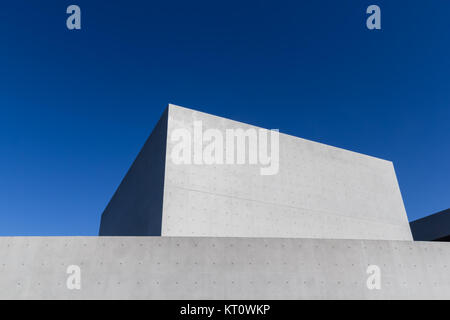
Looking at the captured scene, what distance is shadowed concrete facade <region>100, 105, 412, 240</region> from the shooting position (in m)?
9.86

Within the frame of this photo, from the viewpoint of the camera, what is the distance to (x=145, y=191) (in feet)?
38.2

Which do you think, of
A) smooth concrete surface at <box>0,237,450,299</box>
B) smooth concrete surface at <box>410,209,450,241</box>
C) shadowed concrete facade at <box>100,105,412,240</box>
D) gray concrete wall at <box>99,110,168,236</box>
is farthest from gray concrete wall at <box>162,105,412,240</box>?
smooth concrete surface at <box>410,209,450,241</box>

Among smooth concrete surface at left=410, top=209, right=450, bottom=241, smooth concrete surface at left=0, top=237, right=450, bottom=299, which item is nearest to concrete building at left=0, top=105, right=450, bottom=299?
smooth concrete surface at left=0, top=237, right=450, bottom=299

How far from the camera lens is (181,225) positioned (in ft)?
30.6

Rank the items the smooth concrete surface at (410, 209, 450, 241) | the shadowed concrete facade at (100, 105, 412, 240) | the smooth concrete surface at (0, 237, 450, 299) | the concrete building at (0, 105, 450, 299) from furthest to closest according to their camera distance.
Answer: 1. the smooth concrete surface at (410, 209, 450, 241)
2. the shadowed concrete facade at (100, 105, 412, 240)
3. the concrete building at (0, 105, 450, 299)
4. the smooth concrete surface at (0, 237, 450, 299)

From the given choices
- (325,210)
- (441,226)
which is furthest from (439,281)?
(441,226)

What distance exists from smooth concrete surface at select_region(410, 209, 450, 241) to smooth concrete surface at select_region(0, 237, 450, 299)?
15756 mm

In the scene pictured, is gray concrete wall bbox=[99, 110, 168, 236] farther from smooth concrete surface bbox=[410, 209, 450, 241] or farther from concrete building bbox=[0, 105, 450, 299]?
smooth concrete surface bbox=[410, 209, 450, 241]

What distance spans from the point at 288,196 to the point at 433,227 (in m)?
13.8

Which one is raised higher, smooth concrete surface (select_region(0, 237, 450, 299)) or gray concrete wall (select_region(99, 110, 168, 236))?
gray concrete wall (select_region(99, 110, 168, 236))

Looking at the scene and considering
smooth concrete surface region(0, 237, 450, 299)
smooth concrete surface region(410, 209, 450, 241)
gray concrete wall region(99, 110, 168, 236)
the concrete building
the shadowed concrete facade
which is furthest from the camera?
smooth concrete surface region(410, 209, 450, 241)

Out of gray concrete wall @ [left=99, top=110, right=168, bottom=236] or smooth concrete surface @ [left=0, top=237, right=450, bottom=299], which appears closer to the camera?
smooth concrete surface @ [left=0, top=237, right=450, bottom=299]

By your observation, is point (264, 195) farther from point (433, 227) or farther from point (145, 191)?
point (433, 227)
